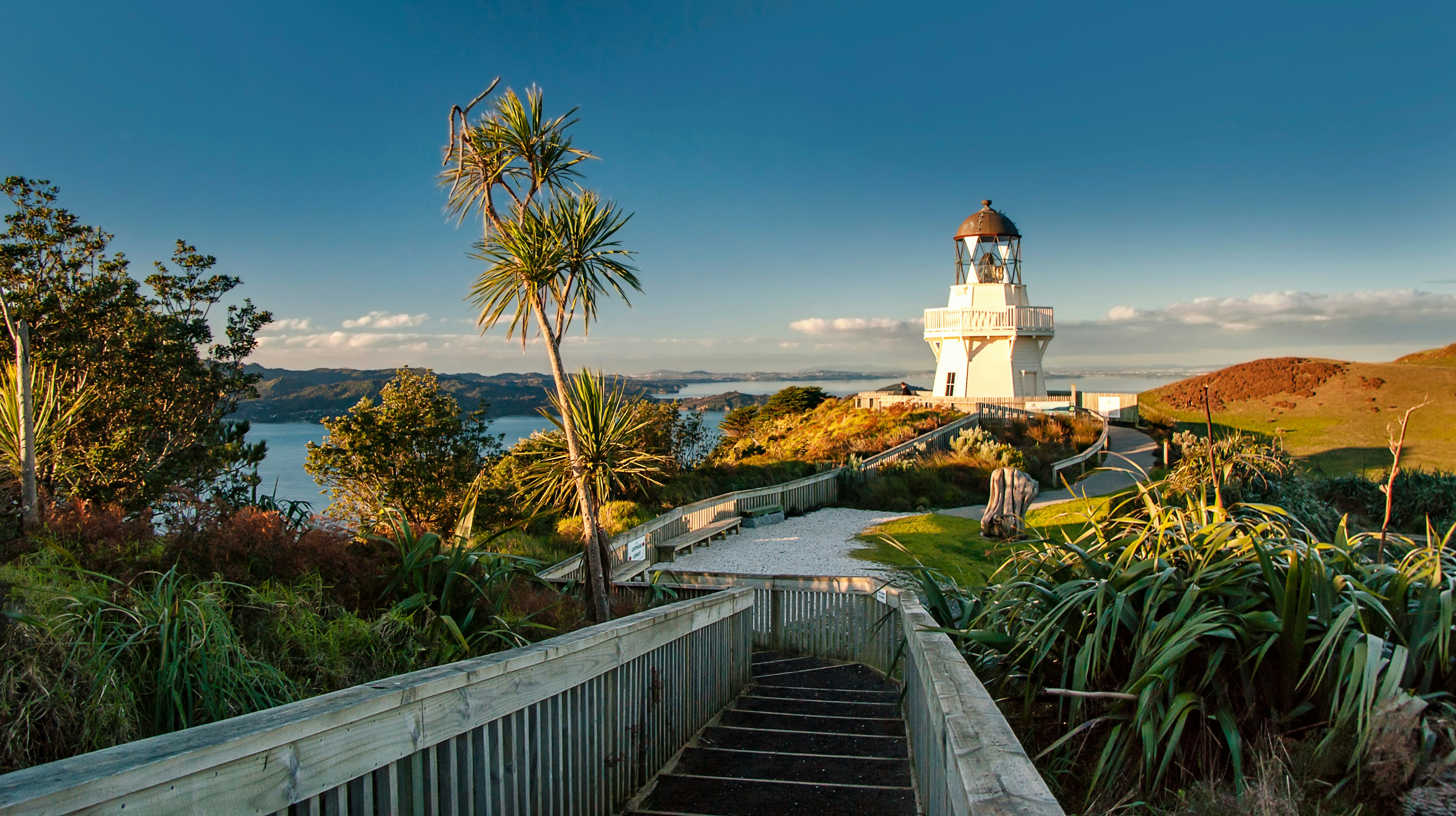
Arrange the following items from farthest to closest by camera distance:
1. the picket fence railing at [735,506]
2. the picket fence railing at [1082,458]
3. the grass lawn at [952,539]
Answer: the picket fence railing at [1082,458]
the grass lawn at [952,539]
the picket fence railing at [735,506]

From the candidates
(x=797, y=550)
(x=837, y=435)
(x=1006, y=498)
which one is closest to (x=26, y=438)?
(x=797, y=550)

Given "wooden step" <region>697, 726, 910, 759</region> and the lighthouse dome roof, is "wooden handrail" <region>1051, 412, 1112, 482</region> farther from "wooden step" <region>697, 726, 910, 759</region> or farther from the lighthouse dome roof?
"wooden step" <region>697, 726, 910, 759</region>

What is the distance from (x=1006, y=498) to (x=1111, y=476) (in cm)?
936

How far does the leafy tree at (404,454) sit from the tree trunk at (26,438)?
10.3 m

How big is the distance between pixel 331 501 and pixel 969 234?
90.1 feet

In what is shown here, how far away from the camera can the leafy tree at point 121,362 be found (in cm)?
949

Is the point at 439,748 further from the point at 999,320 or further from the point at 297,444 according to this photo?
the point at 999,320

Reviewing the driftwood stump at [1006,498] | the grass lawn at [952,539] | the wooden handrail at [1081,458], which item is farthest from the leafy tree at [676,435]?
the wooden handrail at [1081,458]

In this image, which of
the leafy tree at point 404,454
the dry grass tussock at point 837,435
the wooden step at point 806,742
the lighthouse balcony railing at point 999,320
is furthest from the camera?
the lighthouse balcony railing at point 999,320

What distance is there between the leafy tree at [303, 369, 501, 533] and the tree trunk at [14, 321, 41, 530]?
10282 millimetres

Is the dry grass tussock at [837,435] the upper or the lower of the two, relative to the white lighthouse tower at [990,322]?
lower

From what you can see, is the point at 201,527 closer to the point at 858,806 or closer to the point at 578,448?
the point at 578,448

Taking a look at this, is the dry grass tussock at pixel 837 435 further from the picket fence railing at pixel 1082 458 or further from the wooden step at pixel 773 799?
the wooden step at pixel 773 799

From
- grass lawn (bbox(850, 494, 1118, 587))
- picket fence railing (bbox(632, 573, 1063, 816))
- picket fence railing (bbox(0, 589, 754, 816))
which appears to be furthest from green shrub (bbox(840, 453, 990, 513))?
picket fence railing (bbox(0, 589, 754, 816))
